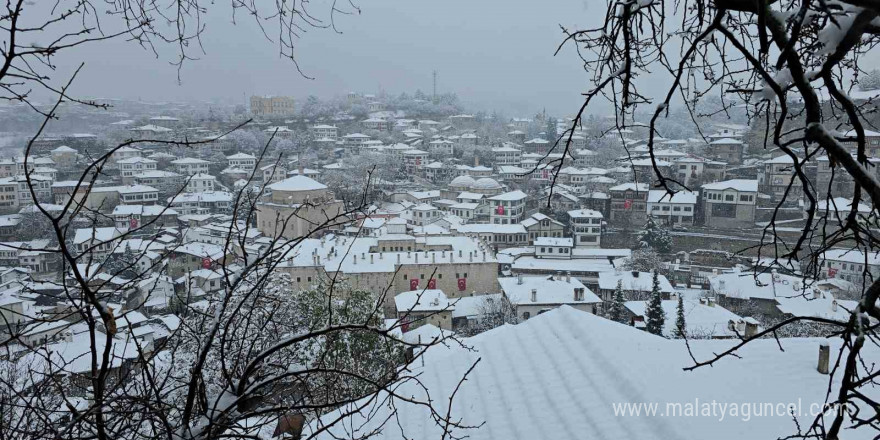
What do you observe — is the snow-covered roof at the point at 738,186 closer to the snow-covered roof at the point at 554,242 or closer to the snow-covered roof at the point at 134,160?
the snow-covered roof at the point at 554,242

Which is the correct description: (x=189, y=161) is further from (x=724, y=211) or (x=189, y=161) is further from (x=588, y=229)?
(x=724, y=211)

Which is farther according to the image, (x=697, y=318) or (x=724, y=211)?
(x=724, y=211)

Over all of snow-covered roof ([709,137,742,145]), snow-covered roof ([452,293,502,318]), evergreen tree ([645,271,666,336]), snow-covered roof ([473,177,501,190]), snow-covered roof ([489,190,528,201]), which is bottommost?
snow-covered roof ([452,293,502,318])

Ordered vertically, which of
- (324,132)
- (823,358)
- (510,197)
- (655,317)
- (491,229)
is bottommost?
(655,317)

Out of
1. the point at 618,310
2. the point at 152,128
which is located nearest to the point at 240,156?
the point at 152,128

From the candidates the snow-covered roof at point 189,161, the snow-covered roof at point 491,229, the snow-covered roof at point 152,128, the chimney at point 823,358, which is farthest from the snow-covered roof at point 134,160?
the chimney at point 823,358

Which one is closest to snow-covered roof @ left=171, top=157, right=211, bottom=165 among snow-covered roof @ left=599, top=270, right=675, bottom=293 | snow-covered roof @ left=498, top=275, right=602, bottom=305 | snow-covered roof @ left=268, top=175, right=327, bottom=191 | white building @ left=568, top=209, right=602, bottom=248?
snow-covered roof @ left=268, top=175, right=327, bottom=191

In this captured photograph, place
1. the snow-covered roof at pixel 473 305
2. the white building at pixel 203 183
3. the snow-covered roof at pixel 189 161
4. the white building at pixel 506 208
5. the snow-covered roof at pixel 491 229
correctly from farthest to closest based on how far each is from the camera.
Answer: the snow-covered roof at pixel 189 161 → the white building at pixel 203 183 → the white building at pixel 506 208 → the snow-covered roof at pixel 491 229 → the snow-covered roof at pixel 473 305

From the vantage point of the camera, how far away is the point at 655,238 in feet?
58.2

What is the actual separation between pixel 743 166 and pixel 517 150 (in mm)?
11811

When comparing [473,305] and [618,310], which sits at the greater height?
[618,310]

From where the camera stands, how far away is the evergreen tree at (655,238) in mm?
17469

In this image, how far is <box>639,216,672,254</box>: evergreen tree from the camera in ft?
57.3

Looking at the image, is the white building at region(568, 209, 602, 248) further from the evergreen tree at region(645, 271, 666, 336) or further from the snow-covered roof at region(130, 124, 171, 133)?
the snow-covered roof at region(130, 124, 171, 133)
